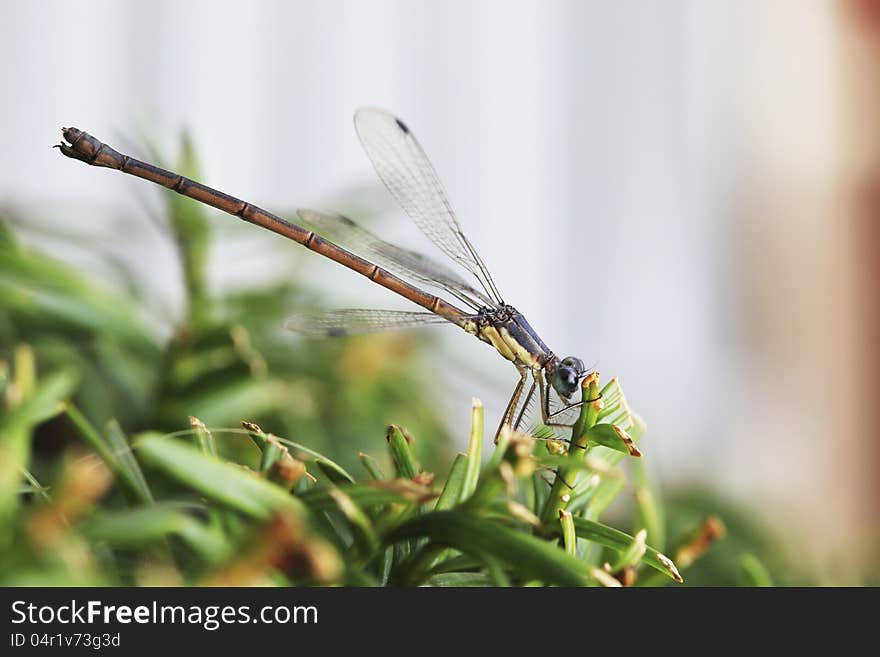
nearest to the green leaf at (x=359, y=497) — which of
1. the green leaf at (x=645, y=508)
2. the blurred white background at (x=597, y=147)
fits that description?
the green leaf at (x=645, y=508)

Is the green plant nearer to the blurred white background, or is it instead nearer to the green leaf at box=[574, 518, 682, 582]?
the green leaf at box=[574, 518, 682, 582]

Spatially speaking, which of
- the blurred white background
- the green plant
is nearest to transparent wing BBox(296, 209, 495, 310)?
the green plant

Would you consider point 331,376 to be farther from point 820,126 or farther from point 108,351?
point 820,126

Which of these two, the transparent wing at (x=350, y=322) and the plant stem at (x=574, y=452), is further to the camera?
the transparent wing at (x=350, y=322)

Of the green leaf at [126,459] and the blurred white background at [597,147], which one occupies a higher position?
the blurred white background at [597,147]

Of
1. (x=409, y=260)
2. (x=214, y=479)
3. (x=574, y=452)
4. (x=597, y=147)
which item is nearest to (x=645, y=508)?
(x=574, y=452)

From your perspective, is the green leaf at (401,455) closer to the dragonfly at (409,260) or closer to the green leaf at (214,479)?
the green leaf at (214,479)

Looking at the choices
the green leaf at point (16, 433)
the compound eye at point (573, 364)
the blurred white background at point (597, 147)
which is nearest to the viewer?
the green leaf at point (16, 433)

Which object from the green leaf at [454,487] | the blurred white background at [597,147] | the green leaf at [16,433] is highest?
the blurred white background at [597,147]

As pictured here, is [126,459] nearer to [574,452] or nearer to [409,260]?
[574,452]

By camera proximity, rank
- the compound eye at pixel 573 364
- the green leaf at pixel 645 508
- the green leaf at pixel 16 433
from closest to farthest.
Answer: the green leaf at pixel 16 433 < the green leaf at pixel 645 508 < the compound eye at pixel 573 364
